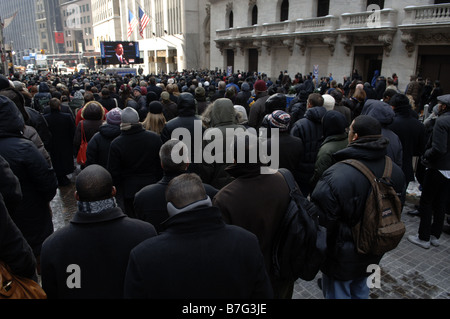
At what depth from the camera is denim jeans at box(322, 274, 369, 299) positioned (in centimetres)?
299

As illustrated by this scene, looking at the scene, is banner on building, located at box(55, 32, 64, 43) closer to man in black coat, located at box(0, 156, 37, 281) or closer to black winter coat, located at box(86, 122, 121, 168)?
black winter coat, located at box(86, 122, 121, 168)

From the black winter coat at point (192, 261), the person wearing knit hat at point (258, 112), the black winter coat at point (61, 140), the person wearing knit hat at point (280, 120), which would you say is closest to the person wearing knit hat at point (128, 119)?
the person wearing knit hat at point (280, 120)

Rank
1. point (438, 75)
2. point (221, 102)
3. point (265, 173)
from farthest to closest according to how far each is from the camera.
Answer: point (438, 75) < point (221, 102) < point (265, 173)

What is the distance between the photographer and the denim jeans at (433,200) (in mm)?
4445

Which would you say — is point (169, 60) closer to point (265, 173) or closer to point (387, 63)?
point (387, 63)

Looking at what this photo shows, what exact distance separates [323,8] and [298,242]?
79.2 feet

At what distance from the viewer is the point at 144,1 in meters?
51.6

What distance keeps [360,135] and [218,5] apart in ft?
116

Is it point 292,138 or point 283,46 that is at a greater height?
point 283,46

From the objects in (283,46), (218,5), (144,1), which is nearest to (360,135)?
(283,46)

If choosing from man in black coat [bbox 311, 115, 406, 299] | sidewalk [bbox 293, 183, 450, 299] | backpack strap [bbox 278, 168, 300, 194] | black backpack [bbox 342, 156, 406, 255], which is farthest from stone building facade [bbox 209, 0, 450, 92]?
backpack strap [bbox 278, 168, 300, 194]

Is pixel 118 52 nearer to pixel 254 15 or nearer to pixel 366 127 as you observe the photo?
pixel 254 15

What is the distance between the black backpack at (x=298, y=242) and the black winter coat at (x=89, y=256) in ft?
3.60

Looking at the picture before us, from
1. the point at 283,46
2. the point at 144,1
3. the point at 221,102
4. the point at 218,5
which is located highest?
the point at 144,1
